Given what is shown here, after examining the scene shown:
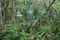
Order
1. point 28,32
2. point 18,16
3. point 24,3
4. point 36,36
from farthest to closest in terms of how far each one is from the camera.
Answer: point 24,3 → point 18,16 → point 28,32 → point 36,36

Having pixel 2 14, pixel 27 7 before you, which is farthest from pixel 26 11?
pixel 2 14

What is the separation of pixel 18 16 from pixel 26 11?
0.17m

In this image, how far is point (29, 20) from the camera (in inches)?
118

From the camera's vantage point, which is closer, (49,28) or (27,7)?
(49,28)

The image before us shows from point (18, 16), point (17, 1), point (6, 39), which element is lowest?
point (6, 39)

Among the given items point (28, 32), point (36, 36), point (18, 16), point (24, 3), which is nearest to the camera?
point (36, 36)

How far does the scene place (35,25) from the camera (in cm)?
277

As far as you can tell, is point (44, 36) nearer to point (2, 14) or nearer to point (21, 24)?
point (21, 24)

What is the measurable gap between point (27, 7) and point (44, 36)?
0.89 m

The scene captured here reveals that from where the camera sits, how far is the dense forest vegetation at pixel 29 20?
2543mm

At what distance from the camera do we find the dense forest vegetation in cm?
254

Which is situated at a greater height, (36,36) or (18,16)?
(18,16)

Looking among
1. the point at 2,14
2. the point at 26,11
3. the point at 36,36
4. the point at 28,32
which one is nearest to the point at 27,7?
the point at 26,11

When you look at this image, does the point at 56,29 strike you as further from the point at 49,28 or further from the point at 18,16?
the point at 18,16
